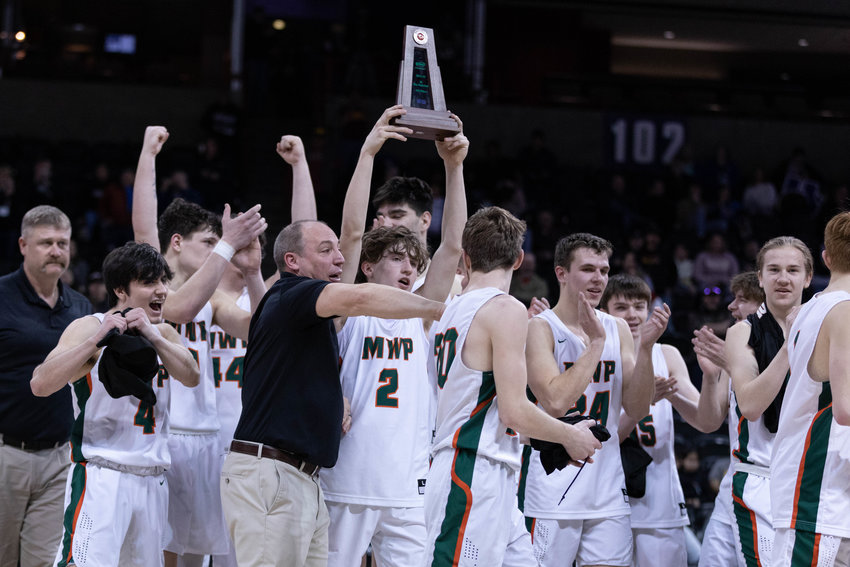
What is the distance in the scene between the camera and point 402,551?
211 inches

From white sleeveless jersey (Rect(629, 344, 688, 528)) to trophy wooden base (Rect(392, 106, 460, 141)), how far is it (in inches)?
82.1

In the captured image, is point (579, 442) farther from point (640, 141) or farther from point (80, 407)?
point (640, 141)

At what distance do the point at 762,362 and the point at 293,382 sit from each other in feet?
8.59

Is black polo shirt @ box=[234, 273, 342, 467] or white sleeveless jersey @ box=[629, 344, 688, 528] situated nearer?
black polo shirt @ box=[234, 273, 342, 467]

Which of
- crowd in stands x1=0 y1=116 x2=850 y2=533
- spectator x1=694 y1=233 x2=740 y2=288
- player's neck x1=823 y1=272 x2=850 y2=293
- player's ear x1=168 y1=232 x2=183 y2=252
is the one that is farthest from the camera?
spectator x1=694 y1=233 x2=740 y2=288

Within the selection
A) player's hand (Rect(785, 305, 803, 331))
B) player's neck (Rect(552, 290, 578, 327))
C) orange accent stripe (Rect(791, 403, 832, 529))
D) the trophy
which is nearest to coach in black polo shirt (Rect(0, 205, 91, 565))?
the trophy

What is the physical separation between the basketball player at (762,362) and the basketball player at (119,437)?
3027mm

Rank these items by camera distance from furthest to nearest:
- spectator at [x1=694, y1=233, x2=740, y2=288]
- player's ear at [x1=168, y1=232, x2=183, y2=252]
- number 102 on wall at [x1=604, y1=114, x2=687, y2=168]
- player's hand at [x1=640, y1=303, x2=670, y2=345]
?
number 102 on wall at [x1=604, y1=114, x2=687, y2=168], spectator at [x1=694, y1=233, x2=740, y2=288], player's ear at [x1=168, y1=232, x2=183, y2=252], player's hand at [x1=640, y1=303, x2=670, y2=345]

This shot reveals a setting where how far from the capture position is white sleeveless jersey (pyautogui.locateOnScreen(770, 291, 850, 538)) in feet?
13.8

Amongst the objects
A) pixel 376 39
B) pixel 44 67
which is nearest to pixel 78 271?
pixel 44 67

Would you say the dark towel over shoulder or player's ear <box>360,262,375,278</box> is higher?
player's ear <box>360,262,375,278</box>

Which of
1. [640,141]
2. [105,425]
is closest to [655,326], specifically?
[105,425]

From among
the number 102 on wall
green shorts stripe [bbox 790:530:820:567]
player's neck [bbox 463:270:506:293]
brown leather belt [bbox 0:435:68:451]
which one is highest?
the number 102 on wall

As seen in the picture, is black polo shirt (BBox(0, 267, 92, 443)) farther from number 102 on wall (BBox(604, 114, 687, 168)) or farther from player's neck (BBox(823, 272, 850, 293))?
number 102 on wall (BBox(604, 114, 687, 168))
